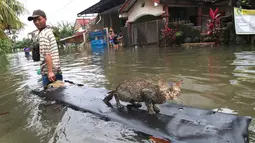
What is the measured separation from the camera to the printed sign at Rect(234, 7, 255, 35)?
1161 cm

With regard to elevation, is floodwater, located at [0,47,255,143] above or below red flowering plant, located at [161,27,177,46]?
below

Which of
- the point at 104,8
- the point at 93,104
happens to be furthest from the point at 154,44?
the point at 93,104

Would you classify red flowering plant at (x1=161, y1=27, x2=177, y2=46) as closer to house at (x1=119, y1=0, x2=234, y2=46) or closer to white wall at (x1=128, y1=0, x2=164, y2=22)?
house at (x1=119, y1=0, x2=234, y2=46)

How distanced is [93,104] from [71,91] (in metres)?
1.05

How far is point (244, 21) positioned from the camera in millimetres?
11734

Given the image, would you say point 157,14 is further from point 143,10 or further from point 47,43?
point 47,43

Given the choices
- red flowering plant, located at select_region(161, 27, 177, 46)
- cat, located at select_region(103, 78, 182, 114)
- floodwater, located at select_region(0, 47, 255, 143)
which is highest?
red flowering plant, located at select_region(161, 27, 177, 46)

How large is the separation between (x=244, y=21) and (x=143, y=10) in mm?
9661

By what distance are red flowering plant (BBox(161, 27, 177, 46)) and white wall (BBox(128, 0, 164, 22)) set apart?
1989mm

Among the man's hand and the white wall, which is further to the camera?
the white wall

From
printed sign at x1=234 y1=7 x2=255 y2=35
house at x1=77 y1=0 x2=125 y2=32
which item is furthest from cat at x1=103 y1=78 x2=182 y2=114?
house at x1=77 y1=0 x2=125 y2=32

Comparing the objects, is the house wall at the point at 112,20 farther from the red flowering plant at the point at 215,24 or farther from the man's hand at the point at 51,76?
the man's hand at the point at 51,76

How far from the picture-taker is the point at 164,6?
57.5 feet

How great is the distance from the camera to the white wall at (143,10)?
18288 mm
